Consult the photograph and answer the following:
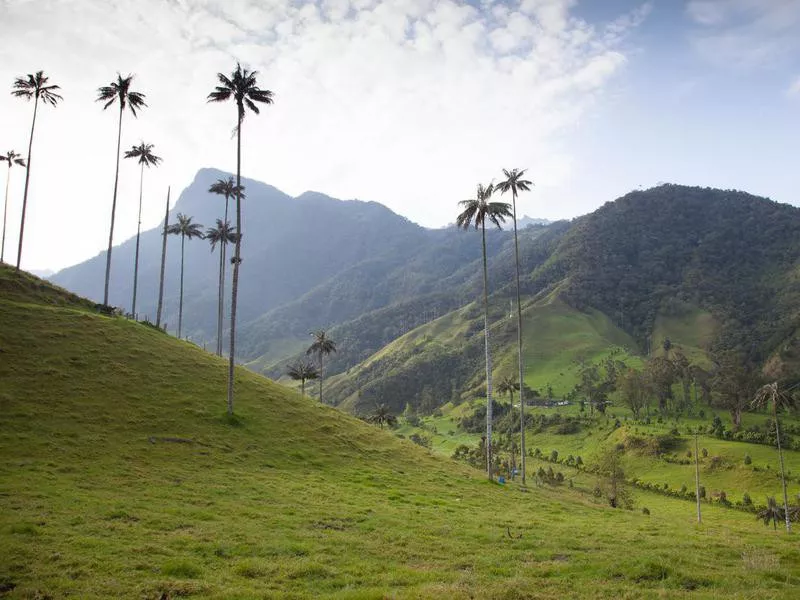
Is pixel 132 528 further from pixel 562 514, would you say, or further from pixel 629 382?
pixel 629 382

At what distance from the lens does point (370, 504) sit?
29375 millimetres

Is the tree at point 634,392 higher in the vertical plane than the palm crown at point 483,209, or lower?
lower

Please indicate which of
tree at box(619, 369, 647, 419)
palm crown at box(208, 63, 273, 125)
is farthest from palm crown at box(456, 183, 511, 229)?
tree at box(619, 369, 647, 419)

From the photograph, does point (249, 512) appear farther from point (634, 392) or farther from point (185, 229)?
point (634, 392)

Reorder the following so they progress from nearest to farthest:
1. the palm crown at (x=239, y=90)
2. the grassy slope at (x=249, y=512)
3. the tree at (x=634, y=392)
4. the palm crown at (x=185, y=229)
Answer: the grassy slope at (x=249, y=512) → the palm crown at (x=239, y=90) → the palm crown at (x=185, y=229) → the tree at (x=634, y=392)

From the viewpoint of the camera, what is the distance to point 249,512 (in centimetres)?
2416

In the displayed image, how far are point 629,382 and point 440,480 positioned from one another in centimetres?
11819

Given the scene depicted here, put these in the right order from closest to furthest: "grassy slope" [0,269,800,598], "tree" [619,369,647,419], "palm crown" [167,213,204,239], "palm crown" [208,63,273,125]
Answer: "grassy slope" [0,269,800,598] < "palm crown" [208,63,273,125] < "palm crown" [167,213,204,239] < "tree" [619,369,647,419]

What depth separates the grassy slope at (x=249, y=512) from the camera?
1560cm

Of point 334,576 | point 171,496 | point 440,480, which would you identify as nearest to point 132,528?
point 171,496

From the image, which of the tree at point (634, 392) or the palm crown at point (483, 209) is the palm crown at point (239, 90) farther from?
the tree at point (634, 392)

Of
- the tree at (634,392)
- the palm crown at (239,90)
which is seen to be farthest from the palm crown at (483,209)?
the tree at (634,392)

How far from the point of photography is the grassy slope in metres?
15.6

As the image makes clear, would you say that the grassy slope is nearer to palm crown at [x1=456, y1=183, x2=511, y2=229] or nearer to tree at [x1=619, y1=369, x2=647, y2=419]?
palm crown at [x1=456, y1=183, x2=511, y2=229]
